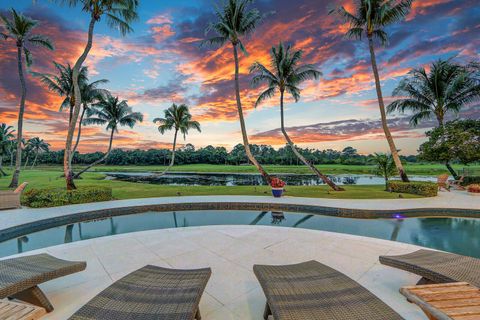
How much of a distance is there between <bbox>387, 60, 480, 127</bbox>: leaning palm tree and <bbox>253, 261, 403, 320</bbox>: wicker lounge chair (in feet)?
58.4

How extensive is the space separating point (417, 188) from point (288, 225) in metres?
7.80

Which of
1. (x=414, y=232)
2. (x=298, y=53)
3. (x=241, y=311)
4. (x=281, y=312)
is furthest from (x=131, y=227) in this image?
(x=298, y=53)

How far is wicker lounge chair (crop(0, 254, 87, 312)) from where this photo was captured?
1824mm

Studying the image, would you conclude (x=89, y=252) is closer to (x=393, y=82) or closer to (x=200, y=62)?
(x=200, y=62)

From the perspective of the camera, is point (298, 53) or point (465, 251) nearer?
point (465, 251)

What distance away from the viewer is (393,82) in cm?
1574

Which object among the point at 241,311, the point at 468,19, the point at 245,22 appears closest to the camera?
the point at 241,311

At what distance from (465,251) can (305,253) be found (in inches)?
136

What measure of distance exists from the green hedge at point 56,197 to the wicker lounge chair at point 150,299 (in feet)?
25.4

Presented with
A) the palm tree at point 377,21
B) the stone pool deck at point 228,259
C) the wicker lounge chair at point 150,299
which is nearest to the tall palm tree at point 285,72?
the palm tree at point 377,21

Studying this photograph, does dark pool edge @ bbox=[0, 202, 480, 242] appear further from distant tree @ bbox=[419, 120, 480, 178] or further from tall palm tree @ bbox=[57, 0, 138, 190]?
distant tree @ bbox=[419, 120, 480, 178]

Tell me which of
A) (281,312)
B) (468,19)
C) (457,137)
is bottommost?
(281,312)

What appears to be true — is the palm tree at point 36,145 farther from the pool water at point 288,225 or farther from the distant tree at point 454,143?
the distant tree at point 454,143

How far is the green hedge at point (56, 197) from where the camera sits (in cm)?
746
